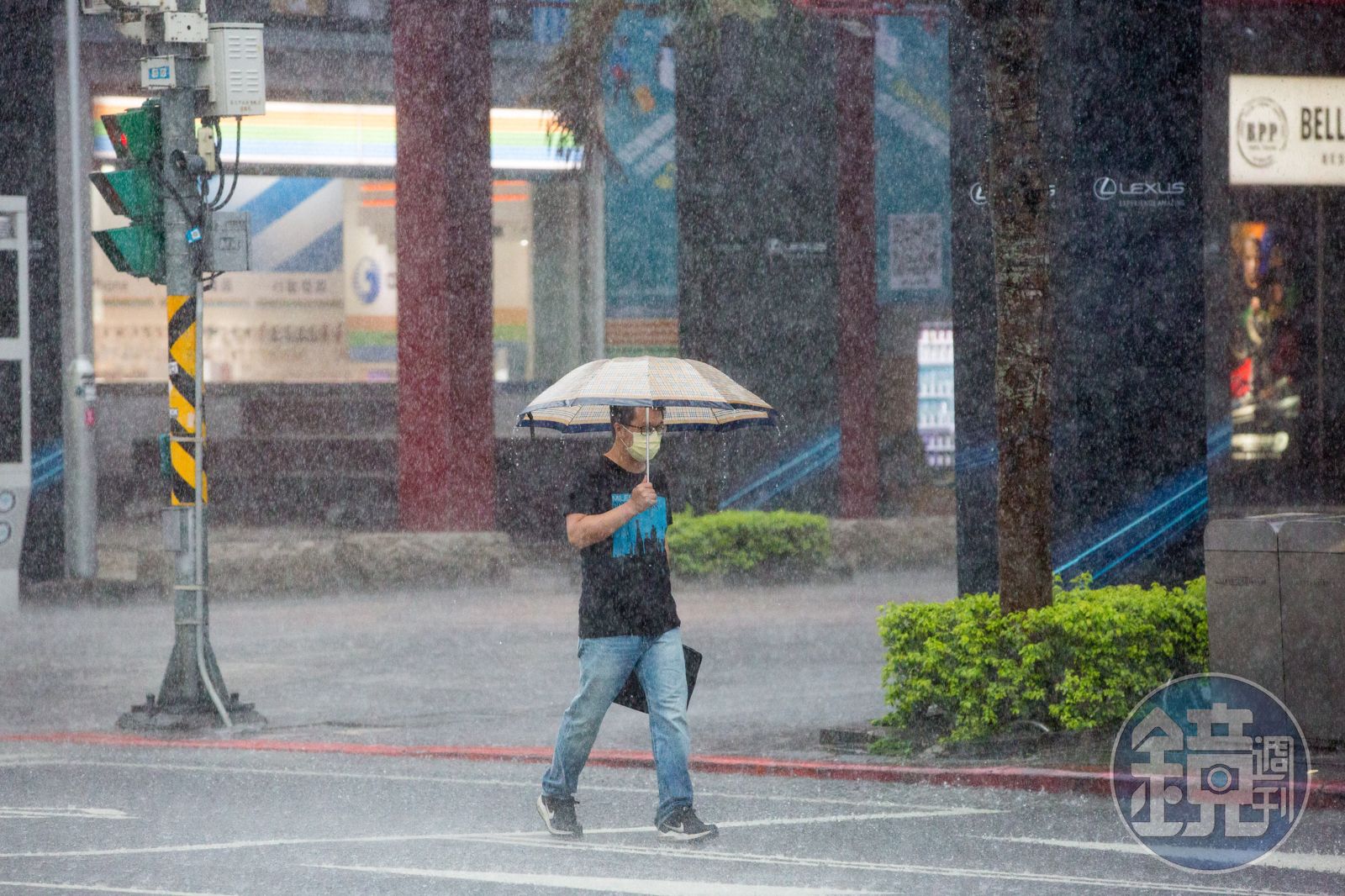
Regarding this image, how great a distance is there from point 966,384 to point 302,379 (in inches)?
595

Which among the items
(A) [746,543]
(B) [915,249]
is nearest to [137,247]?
(A) [746,543]

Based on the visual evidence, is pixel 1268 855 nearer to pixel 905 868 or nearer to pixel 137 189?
pixel 905 868

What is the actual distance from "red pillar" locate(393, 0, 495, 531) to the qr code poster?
5.50 m

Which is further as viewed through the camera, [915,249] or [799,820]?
[915,249]

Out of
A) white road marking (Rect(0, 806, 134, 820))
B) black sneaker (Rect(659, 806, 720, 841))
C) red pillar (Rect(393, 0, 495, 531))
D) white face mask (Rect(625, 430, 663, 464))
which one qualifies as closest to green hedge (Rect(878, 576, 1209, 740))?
black sneaker (Rect(659, 806, 720, 841))

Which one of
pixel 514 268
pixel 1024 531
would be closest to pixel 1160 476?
pixel 1024 531

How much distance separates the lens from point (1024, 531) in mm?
10156

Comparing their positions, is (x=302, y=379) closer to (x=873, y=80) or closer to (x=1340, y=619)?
(x=873, y=80)

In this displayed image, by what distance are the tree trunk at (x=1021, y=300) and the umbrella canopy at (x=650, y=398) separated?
1.78 m

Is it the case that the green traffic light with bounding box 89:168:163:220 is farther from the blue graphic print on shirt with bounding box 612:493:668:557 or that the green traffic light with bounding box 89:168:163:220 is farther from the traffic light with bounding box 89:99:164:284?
the blue graphic print on shirt with bounding box 612:493:668:557

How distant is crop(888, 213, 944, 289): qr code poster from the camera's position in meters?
24.4

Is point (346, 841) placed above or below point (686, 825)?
below

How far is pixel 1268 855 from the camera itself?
7773mm

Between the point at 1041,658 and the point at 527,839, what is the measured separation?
3.09 meters
